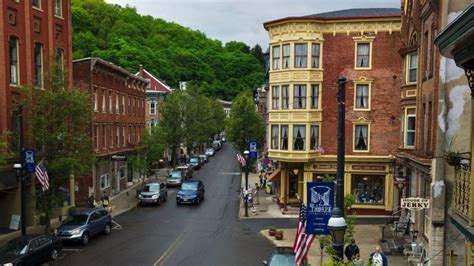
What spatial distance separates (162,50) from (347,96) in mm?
78877

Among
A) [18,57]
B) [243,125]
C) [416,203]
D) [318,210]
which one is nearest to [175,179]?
[243,125]

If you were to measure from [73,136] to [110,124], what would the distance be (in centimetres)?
1744

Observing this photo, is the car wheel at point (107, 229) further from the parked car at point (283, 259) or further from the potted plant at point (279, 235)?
the parked car at point (283, 259)

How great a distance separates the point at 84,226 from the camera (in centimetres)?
2330

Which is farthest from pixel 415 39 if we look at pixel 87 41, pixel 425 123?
pixel 87 41

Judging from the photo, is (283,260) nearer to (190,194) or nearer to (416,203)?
(416,203)

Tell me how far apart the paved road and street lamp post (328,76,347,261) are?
38.1 feet

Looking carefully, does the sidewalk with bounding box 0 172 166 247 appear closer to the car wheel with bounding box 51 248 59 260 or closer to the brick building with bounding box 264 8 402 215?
the car wheel with bounding box 51 248 59 260

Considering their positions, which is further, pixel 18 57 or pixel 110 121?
pixel 110 121

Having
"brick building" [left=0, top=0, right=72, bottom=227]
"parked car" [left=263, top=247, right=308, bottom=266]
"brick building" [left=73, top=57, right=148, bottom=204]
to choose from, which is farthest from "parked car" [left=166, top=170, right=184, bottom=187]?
"parked car" [left=263, top=247, right=308, bottom=266]

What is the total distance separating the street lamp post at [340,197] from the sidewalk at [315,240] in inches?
437

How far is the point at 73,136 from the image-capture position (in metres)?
24.1

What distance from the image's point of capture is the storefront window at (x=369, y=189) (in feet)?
105

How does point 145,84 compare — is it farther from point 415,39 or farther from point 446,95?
point 446,95
